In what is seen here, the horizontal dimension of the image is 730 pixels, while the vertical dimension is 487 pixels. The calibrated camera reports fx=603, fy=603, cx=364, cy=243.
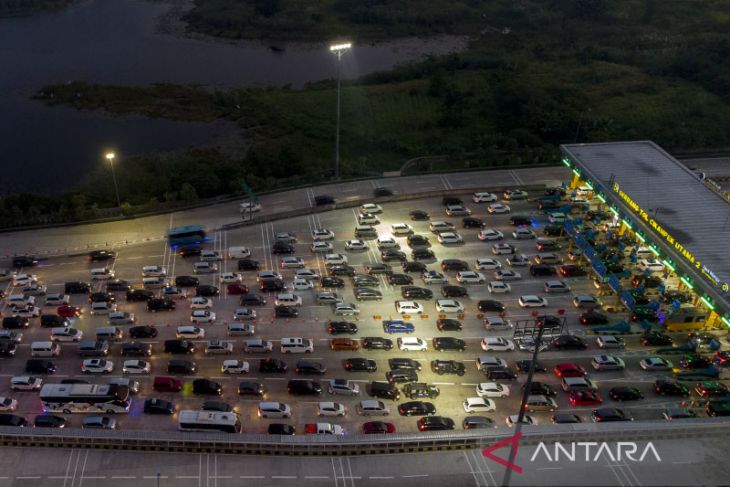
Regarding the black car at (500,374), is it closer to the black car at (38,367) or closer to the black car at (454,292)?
the black car at (454,292)

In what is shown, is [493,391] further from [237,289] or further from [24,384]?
[24,384]

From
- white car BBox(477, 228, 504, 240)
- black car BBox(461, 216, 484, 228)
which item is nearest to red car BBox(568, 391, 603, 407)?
white car BBox(477, 228, 504, 240)

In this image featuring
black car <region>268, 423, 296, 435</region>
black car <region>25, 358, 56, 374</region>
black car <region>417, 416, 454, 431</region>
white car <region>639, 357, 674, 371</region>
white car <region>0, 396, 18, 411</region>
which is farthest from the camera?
white car <region>639, 357, 674, 371</region>

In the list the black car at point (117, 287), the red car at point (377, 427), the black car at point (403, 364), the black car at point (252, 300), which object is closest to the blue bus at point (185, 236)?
the black car at point (117, 287)

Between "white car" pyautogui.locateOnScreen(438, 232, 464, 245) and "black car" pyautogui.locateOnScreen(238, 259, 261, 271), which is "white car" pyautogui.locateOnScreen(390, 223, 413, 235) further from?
"black car" pyautogui.locateOnScreen(238, 259, 261, 271)

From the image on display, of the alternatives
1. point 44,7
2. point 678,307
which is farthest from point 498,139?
point 44,7

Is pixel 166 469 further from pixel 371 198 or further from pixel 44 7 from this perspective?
pixel 44 7
